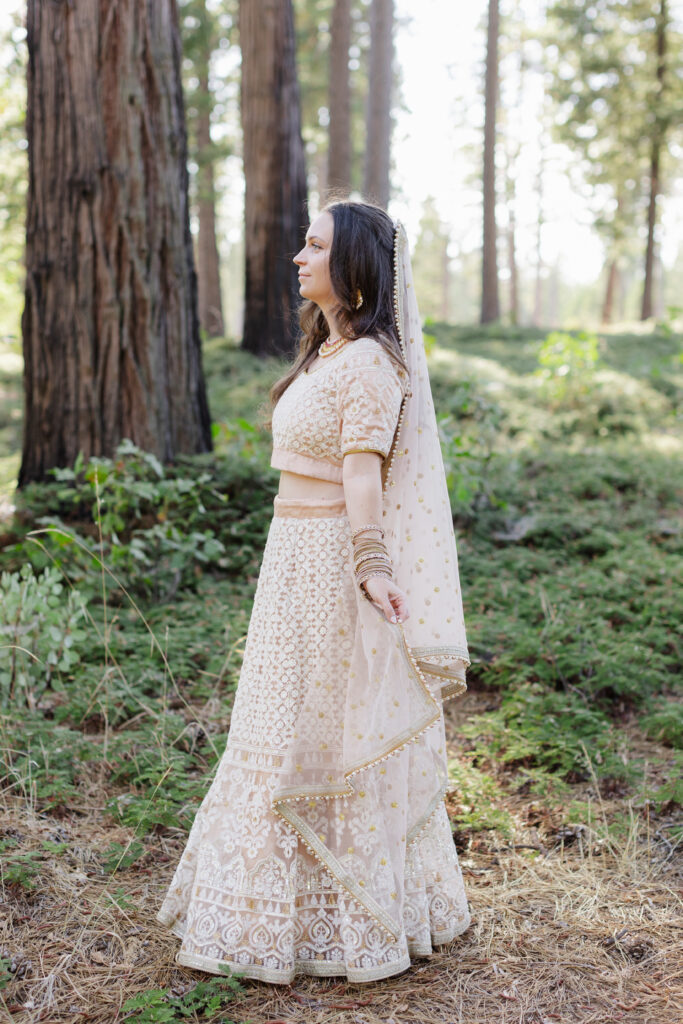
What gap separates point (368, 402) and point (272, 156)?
25.6ft

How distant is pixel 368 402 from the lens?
226cm

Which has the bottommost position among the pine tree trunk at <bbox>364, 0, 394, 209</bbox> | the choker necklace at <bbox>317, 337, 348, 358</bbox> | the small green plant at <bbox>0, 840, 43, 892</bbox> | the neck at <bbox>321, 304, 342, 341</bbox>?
the small green plant at <bbox>0, 840, 43, 892</bbox>

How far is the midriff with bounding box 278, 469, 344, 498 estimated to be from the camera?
7.90 ft

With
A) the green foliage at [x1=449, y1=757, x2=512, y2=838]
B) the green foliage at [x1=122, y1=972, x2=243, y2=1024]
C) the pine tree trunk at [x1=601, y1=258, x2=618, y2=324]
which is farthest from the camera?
the pine tree trunk at [x1=601, y1=258, x2=618, y2=324]

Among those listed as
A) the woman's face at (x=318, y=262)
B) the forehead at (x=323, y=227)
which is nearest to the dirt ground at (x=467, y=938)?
the woman's face at (x=318, y=262)

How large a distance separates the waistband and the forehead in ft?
2.30

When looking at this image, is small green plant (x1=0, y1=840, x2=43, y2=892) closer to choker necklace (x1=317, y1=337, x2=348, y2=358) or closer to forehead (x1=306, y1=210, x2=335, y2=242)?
choker necklace (x1=317, y1=337, x2=348, y2=358)

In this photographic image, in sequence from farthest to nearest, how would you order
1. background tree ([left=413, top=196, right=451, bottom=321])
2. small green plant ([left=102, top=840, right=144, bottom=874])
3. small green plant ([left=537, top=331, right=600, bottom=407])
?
background tree ([left=413, top=196, right=451, bottom=321]), small green plant ([left=537, top=331, right=600, bottom=407]), small green plant ([left=102, top=840, right=144, bottom=874])

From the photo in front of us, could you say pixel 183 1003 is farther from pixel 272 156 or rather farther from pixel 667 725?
pixel 272 156

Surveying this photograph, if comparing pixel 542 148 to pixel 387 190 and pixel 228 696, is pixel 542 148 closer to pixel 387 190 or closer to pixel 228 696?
pixel 387 190

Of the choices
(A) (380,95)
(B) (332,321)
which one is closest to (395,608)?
(B) (332,321)

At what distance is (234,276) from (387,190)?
4554cm

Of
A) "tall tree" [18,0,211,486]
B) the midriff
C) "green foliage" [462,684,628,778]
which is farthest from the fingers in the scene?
"tall tree" [18,0,211,486]

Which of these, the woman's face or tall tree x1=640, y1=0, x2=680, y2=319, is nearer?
the woman's face
